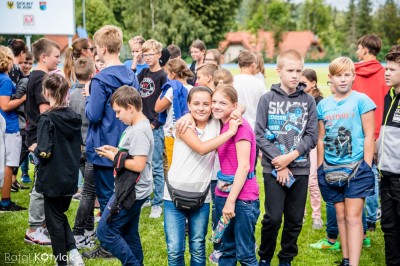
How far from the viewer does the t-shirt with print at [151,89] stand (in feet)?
21.0

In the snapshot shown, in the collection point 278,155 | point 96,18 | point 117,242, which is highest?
point 96,18

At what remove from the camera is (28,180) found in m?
8.33

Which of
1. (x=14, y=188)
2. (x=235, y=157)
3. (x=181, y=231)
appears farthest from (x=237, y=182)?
(x=14, y=188)

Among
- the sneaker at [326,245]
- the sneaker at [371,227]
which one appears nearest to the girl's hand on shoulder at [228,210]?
the sneaker at [326,245]

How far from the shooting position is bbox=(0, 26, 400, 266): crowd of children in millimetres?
3768

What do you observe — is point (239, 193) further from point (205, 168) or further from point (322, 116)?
point (322, 116)

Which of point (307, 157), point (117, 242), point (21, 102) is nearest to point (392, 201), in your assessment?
point (307, 157)

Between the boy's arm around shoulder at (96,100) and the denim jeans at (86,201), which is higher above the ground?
the boy's arm around shoulder at (96,100)

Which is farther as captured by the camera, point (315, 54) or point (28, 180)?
point (315, 54)

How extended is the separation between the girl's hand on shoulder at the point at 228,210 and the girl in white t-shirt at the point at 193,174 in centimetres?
17

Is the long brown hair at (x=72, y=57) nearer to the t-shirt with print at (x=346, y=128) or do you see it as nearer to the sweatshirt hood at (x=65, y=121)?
the sweatshirt hood at (x=65, y=121)

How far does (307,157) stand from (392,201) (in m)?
0.91

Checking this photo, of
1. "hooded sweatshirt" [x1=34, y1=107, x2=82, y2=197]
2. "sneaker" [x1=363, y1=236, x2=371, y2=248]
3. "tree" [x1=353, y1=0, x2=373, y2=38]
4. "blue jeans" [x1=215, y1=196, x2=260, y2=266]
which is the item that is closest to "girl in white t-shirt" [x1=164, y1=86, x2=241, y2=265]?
Result: "blue jeans" [x1=215, y1=196, x2=260, y2=266]

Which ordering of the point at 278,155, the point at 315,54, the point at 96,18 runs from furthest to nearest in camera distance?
1. the point at 96,18
2. the point at 315,54
3. the point at 278,155
